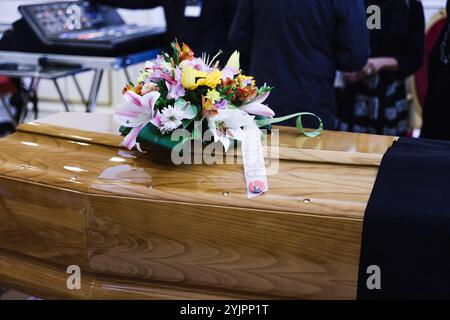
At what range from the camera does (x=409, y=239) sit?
1.61 meters

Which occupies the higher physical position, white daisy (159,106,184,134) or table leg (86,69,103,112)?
white daisy (159,106,184,134)

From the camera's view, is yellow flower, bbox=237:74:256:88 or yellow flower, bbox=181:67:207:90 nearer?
yellow flower, bbox=181:67:207:90

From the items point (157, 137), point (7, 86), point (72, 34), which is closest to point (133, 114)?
point (157, 137)

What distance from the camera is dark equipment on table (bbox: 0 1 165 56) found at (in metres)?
3.87

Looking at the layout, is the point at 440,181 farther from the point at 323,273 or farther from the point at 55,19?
the point at 55,19

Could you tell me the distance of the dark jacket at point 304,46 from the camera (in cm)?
276

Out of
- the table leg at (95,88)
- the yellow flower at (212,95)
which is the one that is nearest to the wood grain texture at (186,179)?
the yellow flower at (212,95)

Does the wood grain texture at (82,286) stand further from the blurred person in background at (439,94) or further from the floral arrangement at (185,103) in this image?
the blurred person in background at (439,94)

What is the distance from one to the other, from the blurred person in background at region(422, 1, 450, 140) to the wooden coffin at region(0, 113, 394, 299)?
1.18 m

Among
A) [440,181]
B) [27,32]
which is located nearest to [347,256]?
[440,181]

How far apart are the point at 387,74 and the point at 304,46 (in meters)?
0.99

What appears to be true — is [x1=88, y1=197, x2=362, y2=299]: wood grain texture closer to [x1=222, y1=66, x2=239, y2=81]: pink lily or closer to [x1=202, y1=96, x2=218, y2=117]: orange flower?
[x1=202, y1=96, x2=218, y2=117]: orange flower

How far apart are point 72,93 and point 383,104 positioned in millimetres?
3480

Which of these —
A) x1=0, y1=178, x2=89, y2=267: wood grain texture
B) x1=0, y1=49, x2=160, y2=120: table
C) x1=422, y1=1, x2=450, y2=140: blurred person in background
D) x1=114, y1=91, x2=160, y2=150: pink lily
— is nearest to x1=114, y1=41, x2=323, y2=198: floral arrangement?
x1=114, y1=91, x2=160, y2=150: pink lily
